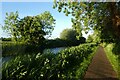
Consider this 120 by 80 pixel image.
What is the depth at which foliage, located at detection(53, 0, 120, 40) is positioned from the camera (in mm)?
17828

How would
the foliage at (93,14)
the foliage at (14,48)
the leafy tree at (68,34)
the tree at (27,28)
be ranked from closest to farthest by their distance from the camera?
the foliage at (93,14) → the foliage at (14,48) → the tree at (27,28) → the leafy tree at (68,34)

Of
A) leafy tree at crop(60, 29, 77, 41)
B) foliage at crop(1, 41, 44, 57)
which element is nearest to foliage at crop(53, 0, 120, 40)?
foliage at crop(1, 41, 44, 57)

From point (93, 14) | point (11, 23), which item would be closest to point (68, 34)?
point (11, 23)

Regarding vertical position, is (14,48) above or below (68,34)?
below

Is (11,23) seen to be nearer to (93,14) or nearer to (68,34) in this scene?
(93,14)

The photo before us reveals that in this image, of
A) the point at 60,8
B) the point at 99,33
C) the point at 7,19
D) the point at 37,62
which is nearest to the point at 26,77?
the point at 37,62

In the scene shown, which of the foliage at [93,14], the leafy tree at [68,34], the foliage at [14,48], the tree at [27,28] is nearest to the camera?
the foliage at [93,14]

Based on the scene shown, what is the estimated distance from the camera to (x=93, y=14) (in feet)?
61.9

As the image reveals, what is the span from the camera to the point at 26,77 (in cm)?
1034

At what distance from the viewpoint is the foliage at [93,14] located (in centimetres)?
1783

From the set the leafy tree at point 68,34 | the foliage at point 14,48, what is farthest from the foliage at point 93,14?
the leafy tree at point 68,34

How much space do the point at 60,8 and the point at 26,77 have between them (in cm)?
905

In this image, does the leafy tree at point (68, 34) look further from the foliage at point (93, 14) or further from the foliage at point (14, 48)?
the foliage at point (93, 14)

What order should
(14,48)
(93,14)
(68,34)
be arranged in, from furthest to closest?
1. (68,34)
2. (14,48)
3. (93,14)
